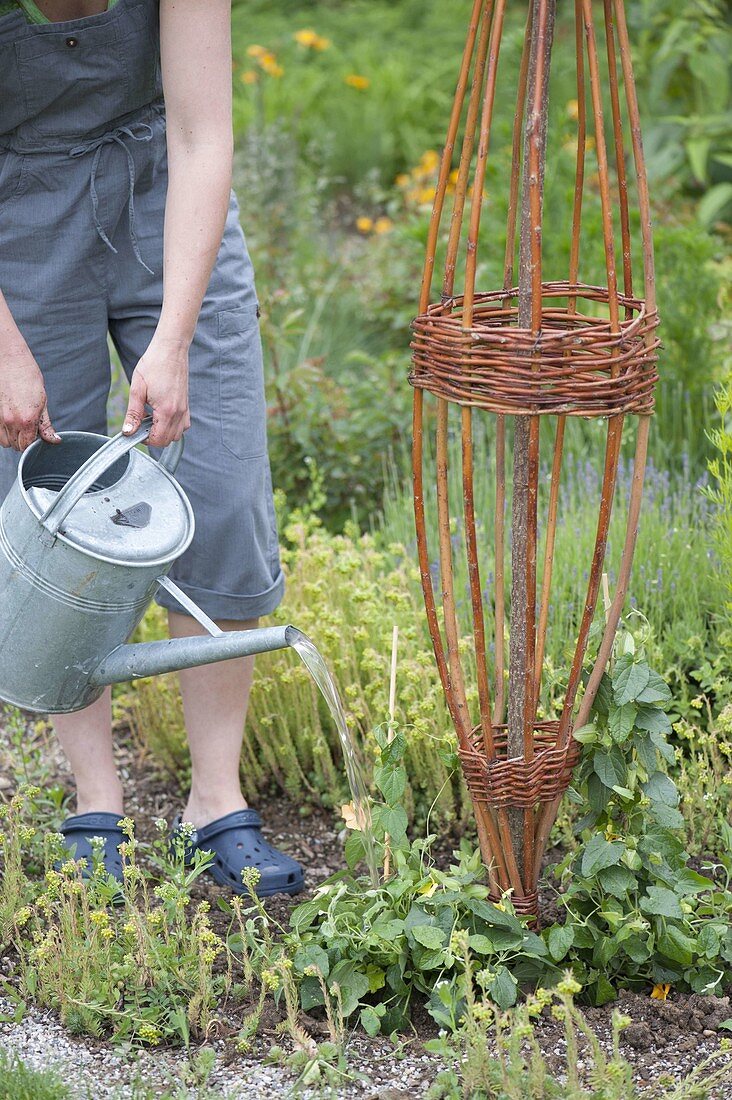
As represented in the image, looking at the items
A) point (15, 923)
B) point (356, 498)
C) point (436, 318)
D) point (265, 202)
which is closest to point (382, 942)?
point (15, 923)

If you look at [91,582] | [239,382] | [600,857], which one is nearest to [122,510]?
[91,582]

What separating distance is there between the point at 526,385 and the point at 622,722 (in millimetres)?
506

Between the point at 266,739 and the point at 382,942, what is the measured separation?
885 millimetres

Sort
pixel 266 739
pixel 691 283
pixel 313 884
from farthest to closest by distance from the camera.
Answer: pixel 691 283 < pixel 266 739 < pixel 313 884

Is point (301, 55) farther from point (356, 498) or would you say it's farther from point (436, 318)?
point (436, 318)

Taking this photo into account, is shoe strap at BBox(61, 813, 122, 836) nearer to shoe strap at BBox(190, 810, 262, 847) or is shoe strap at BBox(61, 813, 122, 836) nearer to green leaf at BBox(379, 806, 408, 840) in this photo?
shoe strap at BBox(190, 810, 262, 847)

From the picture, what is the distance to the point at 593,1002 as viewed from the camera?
73.6 inches

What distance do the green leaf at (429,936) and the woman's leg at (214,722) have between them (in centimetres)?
64

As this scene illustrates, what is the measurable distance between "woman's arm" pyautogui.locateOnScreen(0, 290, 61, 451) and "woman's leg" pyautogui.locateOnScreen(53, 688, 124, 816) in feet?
2.00

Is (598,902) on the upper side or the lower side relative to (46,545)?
lower

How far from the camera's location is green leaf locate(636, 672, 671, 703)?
1.73 metres

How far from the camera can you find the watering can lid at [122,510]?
65.6 inches

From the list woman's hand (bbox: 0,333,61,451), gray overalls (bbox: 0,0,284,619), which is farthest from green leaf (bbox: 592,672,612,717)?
woman's hand (bbox: 0,333,61,451)

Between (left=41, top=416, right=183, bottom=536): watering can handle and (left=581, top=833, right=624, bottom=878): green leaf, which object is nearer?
(left=41, top=416, right=183, bottom=536): watering can handle
